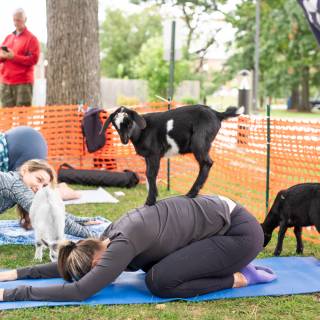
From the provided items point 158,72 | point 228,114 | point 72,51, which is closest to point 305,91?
point 158,72

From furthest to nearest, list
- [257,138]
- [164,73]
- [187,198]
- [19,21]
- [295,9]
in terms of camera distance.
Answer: [295,9] → [164,73] → [19,21] → [257,138] → [187,198]

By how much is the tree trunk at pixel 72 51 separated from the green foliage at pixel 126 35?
3425cm

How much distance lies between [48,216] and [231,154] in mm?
3718

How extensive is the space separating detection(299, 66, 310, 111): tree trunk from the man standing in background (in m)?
27.8

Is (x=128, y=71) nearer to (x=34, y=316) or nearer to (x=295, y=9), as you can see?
(x=295, y=9)

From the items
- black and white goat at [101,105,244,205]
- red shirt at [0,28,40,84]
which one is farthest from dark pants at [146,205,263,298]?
red shirt at [0,28,40,84]

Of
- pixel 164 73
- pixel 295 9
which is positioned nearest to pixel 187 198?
pixel 164 73

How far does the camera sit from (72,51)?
9492 mm

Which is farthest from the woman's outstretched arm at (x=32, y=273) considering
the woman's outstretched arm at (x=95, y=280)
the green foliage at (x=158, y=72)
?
the green foliage at (x=158, y=72)

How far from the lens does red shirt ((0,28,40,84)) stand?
30.9 ft

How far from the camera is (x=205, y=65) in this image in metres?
40.8

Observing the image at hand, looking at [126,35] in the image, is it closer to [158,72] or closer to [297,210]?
[158,72]

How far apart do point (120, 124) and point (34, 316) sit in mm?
1278

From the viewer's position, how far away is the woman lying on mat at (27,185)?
4.50m
